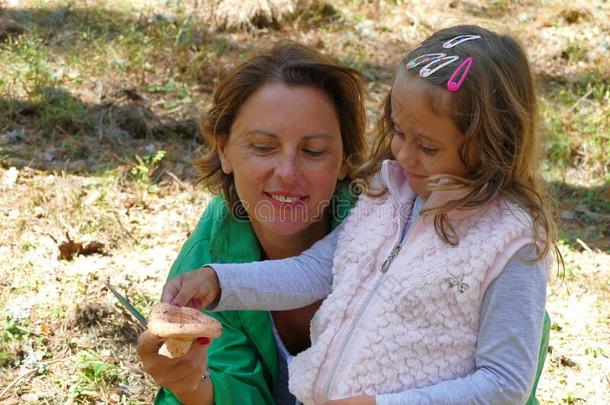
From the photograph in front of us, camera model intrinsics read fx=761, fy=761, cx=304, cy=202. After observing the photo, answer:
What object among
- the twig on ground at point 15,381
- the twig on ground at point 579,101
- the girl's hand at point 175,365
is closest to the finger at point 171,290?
the girl's hand at point 175,365

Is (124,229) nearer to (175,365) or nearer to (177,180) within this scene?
(177,180)

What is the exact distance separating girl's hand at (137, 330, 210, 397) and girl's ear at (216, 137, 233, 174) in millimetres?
738

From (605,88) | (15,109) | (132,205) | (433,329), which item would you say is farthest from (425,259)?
(605,88)

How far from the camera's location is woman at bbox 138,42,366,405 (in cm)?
244

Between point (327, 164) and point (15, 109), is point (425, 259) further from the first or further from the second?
point (15, 109)

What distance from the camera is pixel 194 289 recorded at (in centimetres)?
210

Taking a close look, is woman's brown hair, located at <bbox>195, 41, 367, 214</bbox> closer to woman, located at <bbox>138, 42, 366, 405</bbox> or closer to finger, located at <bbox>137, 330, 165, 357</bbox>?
woman, located at <bbox>138, 42, 366, 405</bbox>

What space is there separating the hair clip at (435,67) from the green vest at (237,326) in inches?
32.6

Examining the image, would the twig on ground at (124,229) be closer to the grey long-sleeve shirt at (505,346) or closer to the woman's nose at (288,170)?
the woman's nose at (288,170)

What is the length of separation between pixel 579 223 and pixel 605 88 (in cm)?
194

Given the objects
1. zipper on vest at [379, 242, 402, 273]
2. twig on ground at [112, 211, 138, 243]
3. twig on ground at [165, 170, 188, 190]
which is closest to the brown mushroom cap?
zipper on vest at [379, 242, 402, 273]

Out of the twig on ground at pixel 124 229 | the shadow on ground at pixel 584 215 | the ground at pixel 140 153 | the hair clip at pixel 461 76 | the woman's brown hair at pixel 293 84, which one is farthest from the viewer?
the shadow on ground at pixel 584 215

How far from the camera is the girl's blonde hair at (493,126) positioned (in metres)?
1.89

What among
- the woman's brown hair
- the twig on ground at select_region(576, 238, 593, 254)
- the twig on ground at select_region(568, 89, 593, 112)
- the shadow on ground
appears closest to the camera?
the woman's brown hair
